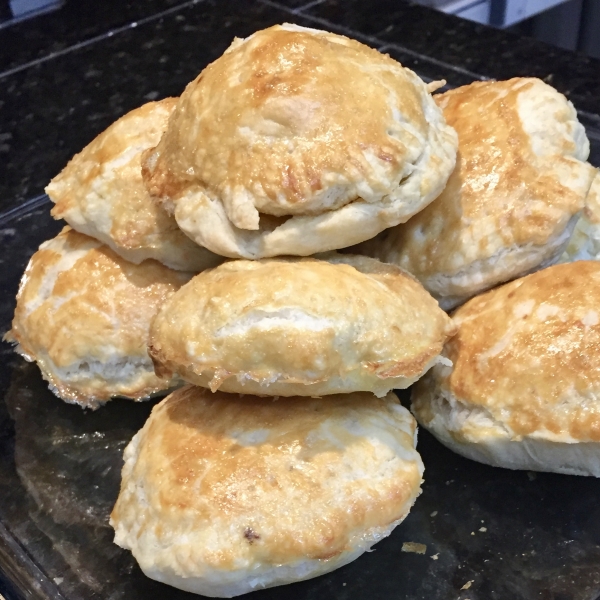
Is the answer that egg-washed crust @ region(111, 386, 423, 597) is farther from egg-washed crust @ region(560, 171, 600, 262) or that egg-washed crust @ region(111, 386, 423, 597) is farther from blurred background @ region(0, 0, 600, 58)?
blurred background @ region(0, 0, 600, 58)

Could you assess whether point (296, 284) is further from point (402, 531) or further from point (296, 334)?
point (402, 531)

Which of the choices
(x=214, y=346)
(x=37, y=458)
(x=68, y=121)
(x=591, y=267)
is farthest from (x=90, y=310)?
(x=68, y=121)

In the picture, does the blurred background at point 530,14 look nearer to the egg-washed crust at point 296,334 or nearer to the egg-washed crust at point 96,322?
the egg-washed crust at point 96,322

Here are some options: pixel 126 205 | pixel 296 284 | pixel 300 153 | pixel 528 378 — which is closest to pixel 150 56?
pixel 126 205

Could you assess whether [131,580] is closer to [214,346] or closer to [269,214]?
[214,346]

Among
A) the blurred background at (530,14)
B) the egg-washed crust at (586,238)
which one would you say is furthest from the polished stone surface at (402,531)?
the blurred background at (530,14)

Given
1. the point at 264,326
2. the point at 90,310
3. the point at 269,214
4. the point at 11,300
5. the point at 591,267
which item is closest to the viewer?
the point at 264,326

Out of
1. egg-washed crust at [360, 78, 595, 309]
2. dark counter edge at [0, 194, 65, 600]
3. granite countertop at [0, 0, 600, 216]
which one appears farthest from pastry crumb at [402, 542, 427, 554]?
granite countertop at [0, 0, 600, 216]
